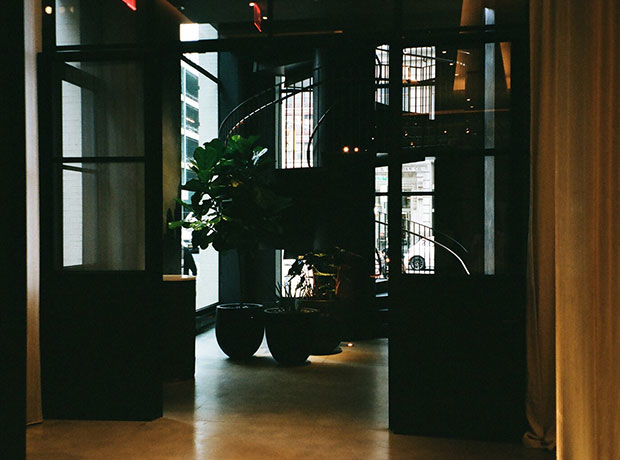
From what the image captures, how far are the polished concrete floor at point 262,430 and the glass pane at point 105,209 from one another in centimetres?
116

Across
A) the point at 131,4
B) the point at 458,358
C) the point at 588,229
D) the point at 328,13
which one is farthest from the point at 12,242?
the point at 328,13

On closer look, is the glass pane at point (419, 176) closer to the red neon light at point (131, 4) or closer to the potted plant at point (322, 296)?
the red neon light at point (131, 4)

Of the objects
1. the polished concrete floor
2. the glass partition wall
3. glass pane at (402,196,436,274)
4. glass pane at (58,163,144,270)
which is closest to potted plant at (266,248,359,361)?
the polished concrete floor

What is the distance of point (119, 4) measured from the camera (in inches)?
169

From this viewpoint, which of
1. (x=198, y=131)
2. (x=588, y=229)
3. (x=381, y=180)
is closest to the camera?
(x=588, y=229)

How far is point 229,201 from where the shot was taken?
20.5 ft

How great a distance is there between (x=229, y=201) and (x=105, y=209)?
2.07 m

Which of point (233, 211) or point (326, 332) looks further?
point (326, 332)

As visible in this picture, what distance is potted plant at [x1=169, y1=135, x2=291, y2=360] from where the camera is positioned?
604 cm

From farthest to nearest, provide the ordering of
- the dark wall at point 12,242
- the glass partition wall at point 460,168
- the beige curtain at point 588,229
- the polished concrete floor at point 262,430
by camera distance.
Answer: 1. the glass partition wall at point 460,168
2. the polished concrete floor at point 262,430
3. the beige curtain at point 588,229
4. the dark wall at point 12,242

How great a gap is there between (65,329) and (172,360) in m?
1.31

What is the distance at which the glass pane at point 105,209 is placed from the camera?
13.9 feet

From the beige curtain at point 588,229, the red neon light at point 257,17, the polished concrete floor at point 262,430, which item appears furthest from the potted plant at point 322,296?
the beige curtain at point 588,229

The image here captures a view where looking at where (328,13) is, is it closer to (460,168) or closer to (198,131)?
(460,168)
